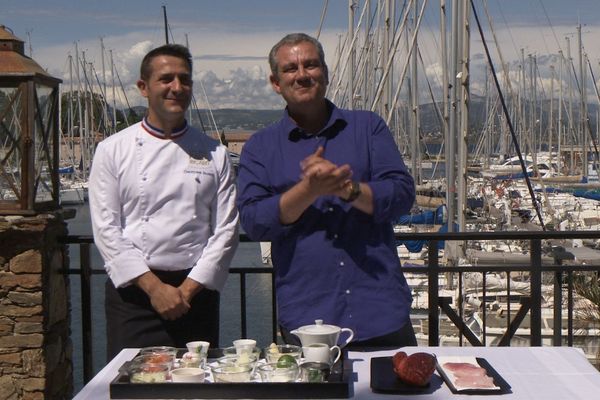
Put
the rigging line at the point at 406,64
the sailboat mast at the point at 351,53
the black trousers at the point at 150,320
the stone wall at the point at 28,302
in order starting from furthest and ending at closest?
the sailboat mast at the point at 351,53 < the rigging line at the point at 406,64 < the stone wall at the point at 28,302 < the black trousers at the point at 150,320

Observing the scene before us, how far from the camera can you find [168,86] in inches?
112

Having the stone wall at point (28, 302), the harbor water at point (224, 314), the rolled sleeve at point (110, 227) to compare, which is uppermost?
the rolled sleeve at point (110, 227)

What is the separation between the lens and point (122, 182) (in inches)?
113

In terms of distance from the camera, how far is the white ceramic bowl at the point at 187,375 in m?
2.20

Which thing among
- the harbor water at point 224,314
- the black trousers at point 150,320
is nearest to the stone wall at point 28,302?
the black trousers at point 150,320

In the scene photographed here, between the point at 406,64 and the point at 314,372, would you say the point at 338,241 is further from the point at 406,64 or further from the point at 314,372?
the point at 406,64

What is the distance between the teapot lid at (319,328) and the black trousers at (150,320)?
0.60m

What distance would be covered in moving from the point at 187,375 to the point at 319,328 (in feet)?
1.40

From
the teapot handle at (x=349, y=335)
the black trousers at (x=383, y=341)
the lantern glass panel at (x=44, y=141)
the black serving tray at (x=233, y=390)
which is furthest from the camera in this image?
the lantern glass panel at (x=44, y=141)

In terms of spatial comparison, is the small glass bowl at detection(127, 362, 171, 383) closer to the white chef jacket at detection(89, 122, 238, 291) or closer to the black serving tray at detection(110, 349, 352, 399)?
the black serving tray at detection(110, 349, 352, 399)

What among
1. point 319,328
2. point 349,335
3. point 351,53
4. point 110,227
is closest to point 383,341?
point 349,335

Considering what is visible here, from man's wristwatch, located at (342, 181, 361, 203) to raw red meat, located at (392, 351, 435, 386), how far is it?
1.62 feet

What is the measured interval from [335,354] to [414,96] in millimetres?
15275

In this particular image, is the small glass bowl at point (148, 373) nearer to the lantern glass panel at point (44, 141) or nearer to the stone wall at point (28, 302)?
the stone wall at point (28, 302)
